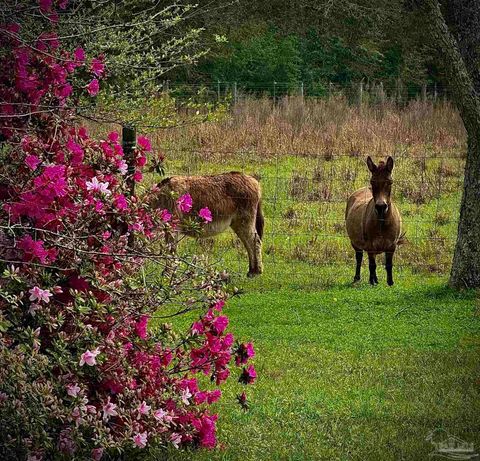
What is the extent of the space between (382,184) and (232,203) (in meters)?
2.70

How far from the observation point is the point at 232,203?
16.0 meters

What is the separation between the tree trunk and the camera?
1274cm

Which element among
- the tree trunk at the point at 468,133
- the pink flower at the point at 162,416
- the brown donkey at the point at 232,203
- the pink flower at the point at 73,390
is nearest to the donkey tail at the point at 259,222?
the brown donkey at the point at 232,203

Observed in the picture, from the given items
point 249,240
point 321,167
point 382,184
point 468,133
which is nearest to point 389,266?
point 382,184

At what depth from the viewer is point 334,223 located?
17.9m

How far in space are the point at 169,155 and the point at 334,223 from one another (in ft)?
13.2

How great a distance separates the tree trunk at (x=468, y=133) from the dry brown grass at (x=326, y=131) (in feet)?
21.9

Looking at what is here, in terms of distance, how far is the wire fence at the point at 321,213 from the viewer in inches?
637

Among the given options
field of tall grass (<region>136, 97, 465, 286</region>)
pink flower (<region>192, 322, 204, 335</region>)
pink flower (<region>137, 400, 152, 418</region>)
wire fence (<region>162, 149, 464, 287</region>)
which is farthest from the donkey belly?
pink flower (<region>137, 400, 152, 418</region>)

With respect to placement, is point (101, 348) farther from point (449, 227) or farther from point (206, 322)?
point (449, 227)

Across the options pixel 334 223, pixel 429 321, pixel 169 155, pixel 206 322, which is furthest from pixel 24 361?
pixel 169 155

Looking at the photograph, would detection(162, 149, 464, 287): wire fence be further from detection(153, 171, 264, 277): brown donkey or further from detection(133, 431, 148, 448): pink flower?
detection(133, 431, 148, 448): pink flower

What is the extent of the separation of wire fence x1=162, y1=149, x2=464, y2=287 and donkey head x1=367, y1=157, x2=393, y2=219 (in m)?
1.39

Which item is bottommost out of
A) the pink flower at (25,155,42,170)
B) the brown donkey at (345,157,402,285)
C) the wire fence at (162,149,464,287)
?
the wire fence at (162,149,464,287)
